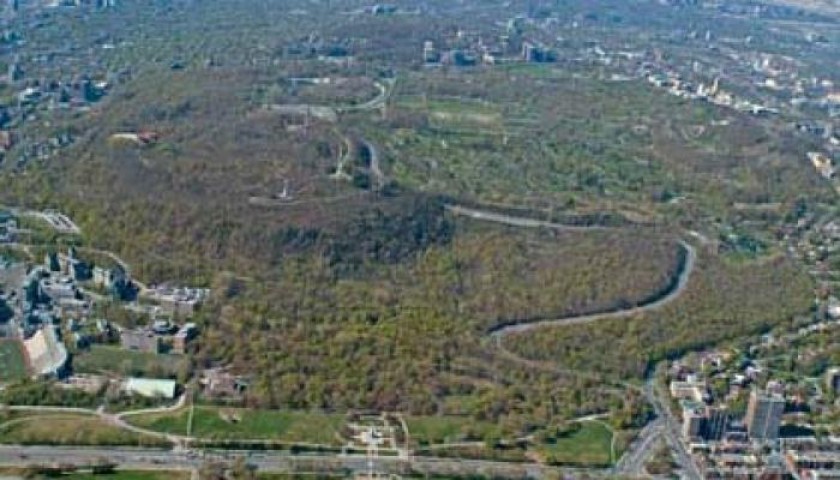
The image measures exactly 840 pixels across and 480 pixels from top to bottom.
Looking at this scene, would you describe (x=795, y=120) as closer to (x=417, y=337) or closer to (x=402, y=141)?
(x=402, y=141)

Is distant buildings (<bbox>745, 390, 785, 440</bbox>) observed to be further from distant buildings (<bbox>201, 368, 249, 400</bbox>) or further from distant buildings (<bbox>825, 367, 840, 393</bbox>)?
distant buildings (<bbox>201, 368, 249, 400</bbox>)

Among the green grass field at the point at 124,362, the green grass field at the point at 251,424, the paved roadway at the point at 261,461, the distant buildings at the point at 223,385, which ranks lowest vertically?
the paved roadway at the point at 261,461

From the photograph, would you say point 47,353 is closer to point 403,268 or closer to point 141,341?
point 141,341

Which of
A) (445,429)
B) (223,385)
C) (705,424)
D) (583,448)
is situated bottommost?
(583,448)

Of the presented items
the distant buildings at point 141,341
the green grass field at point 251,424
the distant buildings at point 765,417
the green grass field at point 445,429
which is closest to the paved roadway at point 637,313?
the distant buildings at point 765,417

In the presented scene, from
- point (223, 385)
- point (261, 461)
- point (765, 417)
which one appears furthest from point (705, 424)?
point (223, 385)

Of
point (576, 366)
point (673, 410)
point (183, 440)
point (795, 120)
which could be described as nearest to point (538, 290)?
point (576, 366)

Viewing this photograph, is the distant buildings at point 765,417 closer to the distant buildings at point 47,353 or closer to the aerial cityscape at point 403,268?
the aerial cityscape at point 403,268
